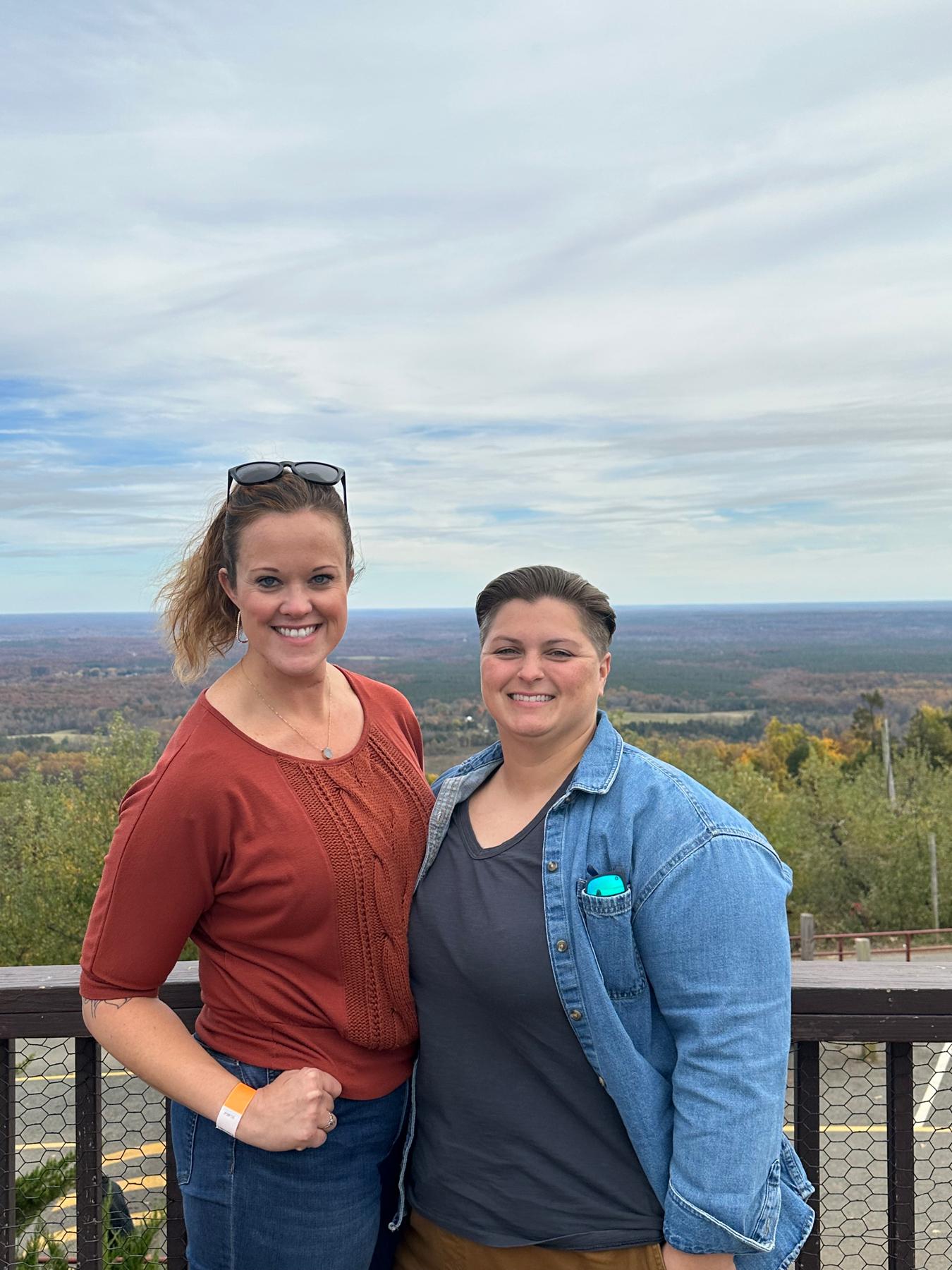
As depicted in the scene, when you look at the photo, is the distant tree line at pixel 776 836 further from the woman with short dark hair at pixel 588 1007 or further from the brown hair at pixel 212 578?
the woman with short dark hair at pixel 588 1007

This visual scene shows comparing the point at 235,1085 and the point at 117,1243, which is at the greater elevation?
the point at 235,1085

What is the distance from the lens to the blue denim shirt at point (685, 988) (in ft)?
5.72

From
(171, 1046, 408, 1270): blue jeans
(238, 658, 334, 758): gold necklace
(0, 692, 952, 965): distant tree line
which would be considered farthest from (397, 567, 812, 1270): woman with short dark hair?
(0, 692, 952, 965): distant tree line

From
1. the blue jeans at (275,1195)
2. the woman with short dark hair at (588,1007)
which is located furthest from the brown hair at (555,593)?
the blue jeans at (275,1195)

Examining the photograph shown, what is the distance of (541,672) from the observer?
199 centimetres

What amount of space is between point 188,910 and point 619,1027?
2.57 ft

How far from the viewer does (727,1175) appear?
1.74 meters

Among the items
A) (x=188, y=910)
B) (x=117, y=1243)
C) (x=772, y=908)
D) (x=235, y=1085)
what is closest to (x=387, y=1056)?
(x=235, y=1085)

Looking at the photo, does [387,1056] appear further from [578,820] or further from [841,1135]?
[841,1135]

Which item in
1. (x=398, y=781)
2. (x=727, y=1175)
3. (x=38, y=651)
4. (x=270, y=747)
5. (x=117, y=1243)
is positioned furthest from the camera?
(x=38, y=651)

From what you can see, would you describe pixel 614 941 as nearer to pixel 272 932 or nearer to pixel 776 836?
pixel 272 932

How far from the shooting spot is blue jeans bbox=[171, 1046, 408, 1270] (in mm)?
1927

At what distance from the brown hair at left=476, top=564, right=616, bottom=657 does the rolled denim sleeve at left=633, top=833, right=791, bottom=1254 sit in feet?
1.60

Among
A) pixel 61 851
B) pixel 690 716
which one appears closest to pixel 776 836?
pixel 61 851
